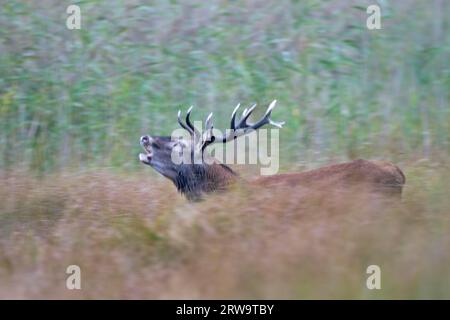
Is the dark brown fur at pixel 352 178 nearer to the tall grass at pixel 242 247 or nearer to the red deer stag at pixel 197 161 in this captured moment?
the tall grass at pixel 242 247

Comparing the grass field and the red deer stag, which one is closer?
the grass field

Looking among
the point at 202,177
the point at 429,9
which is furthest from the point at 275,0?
the point at 202,177

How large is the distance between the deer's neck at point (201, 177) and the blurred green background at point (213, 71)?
6.31 ft

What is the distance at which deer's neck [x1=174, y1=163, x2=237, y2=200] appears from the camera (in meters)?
Answer: 9.45

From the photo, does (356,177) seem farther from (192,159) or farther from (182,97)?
(182,97)

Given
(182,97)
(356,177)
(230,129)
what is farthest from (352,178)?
(182,97)

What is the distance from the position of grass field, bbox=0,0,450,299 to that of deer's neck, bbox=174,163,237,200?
0.15 meters

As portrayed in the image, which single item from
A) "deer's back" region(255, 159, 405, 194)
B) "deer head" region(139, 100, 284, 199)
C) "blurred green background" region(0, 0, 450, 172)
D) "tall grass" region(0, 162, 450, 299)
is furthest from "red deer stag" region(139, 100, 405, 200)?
"blurred green background" region(0, 0, 450, 172)

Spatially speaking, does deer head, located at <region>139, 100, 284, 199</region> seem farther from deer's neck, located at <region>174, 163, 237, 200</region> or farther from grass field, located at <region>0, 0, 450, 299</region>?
grass field, located at <region>0, 0, 450, 299</region>

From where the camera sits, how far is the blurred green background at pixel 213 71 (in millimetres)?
11602

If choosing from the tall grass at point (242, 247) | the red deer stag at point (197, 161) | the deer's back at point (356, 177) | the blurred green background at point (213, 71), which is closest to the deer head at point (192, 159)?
the red deer stag at point (197, 161)

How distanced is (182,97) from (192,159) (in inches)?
104

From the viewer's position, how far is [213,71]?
1224 centimetres

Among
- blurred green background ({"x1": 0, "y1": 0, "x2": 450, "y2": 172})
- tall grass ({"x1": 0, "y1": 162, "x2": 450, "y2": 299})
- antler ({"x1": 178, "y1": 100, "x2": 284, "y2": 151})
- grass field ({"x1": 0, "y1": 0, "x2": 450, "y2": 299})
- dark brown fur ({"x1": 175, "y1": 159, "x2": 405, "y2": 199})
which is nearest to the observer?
tall grass ({"x1": 0, "y1": 162, "x2": 450, "y2": 299})
